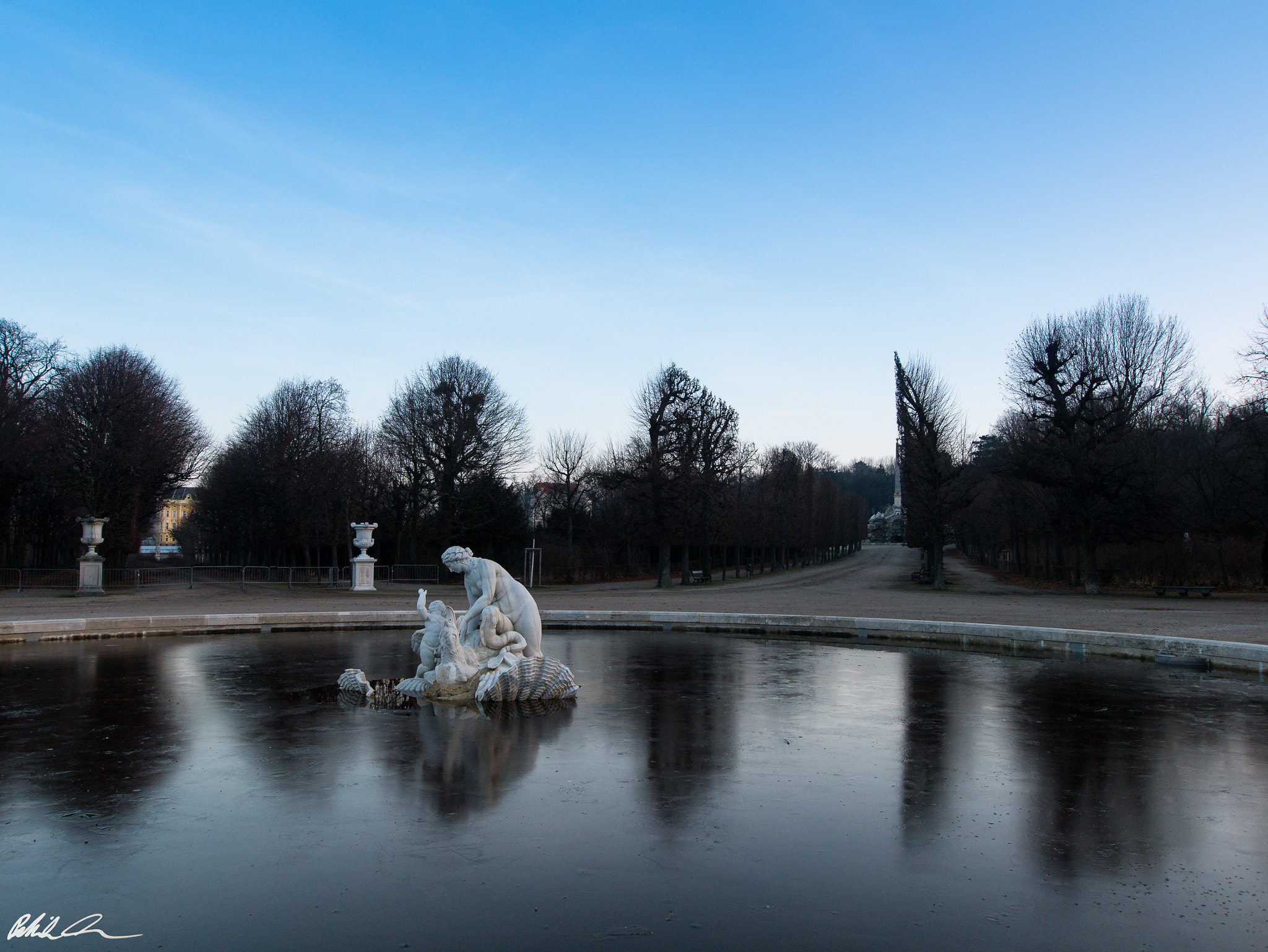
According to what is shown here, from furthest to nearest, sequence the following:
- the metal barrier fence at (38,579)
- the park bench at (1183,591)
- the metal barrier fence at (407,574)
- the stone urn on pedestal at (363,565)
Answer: the metal barrier fence at (407,574) < the stone urn on pedestal at (363,565) < the metal barrier fence at (38,579) < the park bench at (1183,591)

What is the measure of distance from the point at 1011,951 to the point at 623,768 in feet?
12.9

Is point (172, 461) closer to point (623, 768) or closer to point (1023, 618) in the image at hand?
point (1023, 618)

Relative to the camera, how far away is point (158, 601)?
28.0 m

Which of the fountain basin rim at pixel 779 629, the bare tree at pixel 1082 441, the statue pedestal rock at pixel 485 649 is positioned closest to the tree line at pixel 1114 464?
the bare tree at pixel 1082 441

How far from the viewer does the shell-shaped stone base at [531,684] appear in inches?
416

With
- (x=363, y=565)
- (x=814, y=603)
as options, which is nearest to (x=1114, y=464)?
(x=814, y=603)

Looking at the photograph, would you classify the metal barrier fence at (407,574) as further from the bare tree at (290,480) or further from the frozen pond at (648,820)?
the frozen pond at (648,820)

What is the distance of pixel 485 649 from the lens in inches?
442

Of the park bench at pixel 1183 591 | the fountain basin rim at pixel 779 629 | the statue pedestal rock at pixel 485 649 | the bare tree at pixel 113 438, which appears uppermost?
the bare tree at pixel 113 438

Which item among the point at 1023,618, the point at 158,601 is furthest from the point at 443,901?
the point at 158,601

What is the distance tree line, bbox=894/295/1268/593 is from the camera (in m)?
35.3
